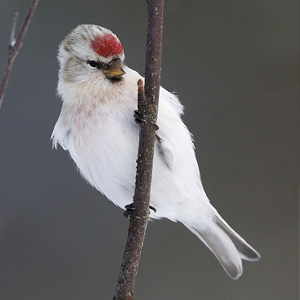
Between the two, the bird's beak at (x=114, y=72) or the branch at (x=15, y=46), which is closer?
the branch at (x=15, y=46)

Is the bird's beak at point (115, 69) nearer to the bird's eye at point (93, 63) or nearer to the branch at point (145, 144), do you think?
the bird's eye at point (93, 63)

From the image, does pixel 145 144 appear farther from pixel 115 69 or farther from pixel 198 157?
pixel 198 157

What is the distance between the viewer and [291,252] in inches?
126

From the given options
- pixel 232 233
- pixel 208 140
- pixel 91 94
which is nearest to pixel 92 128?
pixel 91 94

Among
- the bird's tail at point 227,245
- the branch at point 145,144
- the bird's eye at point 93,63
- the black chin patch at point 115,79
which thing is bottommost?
the bird's tail at point 227,245

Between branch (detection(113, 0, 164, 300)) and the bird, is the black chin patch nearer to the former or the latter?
the bird

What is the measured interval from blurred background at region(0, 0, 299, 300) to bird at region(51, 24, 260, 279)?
105 cm

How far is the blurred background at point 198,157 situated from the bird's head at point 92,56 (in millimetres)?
1250

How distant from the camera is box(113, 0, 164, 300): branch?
4.76 feet

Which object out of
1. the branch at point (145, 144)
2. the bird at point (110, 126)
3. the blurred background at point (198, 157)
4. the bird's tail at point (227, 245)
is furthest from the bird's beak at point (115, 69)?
the blurred background at point (198, 157)

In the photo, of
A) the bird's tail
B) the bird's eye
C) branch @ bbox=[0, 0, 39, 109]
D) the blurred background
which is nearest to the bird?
the bird's eye

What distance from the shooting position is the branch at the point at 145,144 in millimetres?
1450

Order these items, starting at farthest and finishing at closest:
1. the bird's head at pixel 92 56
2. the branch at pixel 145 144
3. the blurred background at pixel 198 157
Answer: the blurred background at pixel 198 157 → the bird's head at pixel 92 56 → the branch at pixel 145 144

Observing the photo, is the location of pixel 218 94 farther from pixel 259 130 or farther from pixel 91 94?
pixel 91 94
